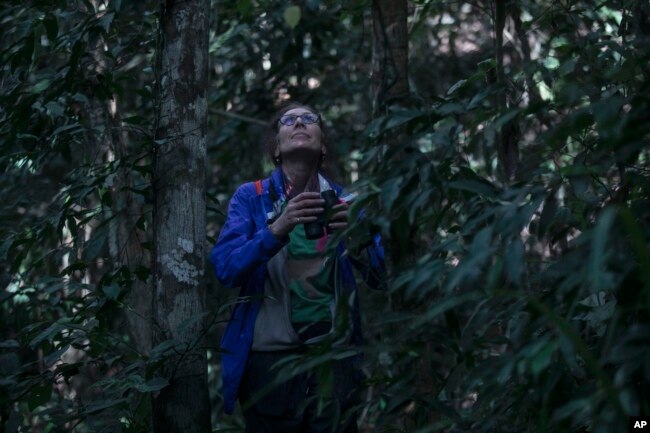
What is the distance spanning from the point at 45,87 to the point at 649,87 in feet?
7.47

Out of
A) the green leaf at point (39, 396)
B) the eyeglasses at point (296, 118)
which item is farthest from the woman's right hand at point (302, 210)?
the green leaf at point (39, 396)

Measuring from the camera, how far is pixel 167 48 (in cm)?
311

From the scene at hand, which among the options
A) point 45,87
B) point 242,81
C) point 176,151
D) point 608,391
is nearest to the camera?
point 608,391

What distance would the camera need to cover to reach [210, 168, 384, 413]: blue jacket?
2.96 m

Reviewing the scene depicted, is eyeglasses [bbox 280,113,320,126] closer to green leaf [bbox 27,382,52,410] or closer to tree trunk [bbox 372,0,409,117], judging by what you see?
tree trunk [bbox 372,0,409,117]

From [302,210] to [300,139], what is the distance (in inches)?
19.2

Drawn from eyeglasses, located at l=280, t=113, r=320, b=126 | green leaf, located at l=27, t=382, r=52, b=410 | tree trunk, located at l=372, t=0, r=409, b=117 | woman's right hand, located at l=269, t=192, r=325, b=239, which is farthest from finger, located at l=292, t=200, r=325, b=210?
green leaf, located at l=27, t=382, r=52, b=410

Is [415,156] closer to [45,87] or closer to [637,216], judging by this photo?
[637,216]

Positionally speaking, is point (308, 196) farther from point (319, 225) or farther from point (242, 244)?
point (242, 244)

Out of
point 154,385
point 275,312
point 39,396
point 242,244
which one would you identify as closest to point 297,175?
point 242,244

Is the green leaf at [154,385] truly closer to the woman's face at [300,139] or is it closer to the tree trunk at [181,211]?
the tree trunk at [181,211]

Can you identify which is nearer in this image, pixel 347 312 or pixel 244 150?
pixel 347 312

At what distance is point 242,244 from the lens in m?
3.04

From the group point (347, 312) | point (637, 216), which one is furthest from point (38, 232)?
point (637, 216)
